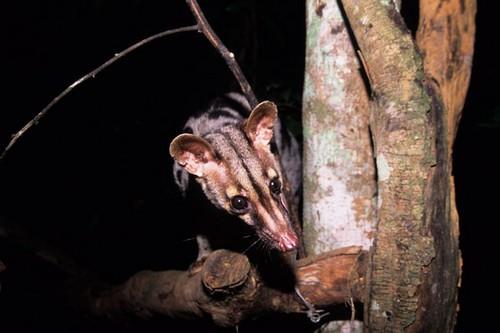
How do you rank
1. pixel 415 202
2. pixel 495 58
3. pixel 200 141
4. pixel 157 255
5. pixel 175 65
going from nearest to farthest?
pixel 415 202 < pixel 200 141 < pixel 495 58 < pixel 157 255 < pixel 175 65

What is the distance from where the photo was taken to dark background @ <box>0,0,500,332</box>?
541 centimetres

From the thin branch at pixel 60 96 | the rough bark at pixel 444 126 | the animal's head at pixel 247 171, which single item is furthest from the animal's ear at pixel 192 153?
the rough bark at pixel 444 126

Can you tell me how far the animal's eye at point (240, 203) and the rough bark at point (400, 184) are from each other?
928mm

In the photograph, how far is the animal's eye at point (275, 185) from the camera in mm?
2904

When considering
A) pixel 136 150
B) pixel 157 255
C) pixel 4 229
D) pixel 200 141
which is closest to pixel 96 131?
pixel 136 150

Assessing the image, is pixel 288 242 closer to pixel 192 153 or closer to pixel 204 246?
pixel 192 153

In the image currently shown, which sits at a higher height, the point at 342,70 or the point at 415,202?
the point at 342,70

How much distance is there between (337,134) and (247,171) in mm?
547

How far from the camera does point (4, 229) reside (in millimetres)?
3865

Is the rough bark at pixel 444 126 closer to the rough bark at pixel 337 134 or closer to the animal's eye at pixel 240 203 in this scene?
the rough bark at pixel 337 134

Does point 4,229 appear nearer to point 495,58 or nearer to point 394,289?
point 394,289

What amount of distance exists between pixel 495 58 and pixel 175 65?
3.48m

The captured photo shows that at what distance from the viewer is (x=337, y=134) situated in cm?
266

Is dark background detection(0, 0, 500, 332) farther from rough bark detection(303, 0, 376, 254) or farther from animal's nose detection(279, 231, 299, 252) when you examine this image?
animal's nose detection(279, 231, 299, 252)
